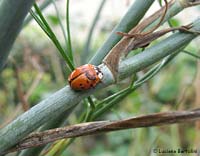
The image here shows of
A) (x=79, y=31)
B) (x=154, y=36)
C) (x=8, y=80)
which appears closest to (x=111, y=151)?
(x=79, y=31)

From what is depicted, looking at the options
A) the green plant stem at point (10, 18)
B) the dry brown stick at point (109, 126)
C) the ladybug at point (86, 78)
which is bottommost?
the dry brown stick at point (109, 126)

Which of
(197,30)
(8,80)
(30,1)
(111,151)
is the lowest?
(111,151)

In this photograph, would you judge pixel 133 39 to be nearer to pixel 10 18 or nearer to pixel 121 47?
pixel 121 47

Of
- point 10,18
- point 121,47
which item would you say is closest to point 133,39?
point 121,47

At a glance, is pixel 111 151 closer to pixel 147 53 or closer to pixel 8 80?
pixel 8 80

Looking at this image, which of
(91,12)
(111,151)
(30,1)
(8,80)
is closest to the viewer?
(30,1)

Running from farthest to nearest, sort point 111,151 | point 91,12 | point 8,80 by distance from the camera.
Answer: point 91,12
point 111,151
point 8,80
